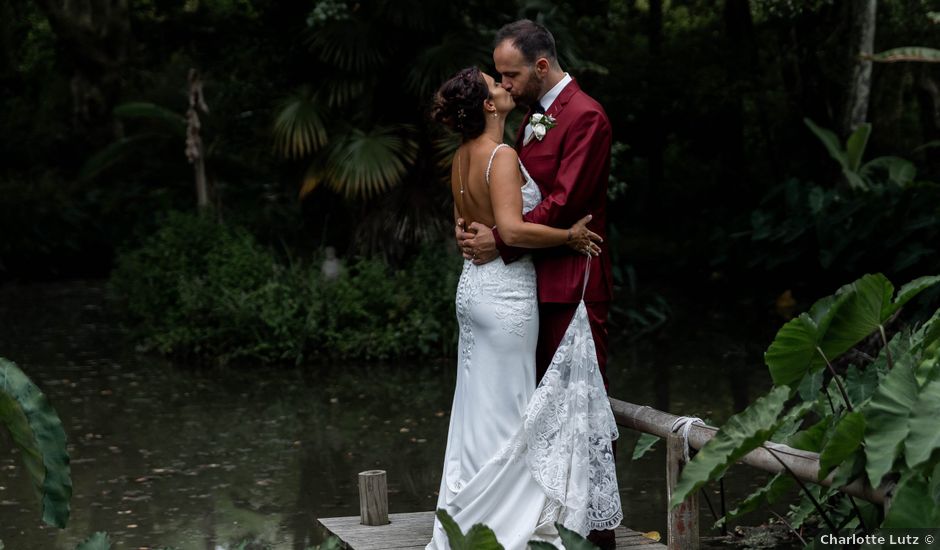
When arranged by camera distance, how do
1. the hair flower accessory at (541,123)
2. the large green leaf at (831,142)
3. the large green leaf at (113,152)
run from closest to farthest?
1. the hair flower accessory at (541,123)
2. the large green leaf at (831,142)
3. the large green leaf at (113,152)

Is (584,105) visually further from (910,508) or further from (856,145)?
(856,145)

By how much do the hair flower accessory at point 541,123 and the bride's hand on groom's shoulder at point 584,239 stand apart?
35 centimetres

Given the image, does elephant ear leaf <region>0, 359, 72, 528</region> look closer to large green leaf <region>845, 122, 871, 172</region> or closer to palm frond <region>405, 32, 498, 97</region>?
palm frond <region>405, 32, 498, 97</region>

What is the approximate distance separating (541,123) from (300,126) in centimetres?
810

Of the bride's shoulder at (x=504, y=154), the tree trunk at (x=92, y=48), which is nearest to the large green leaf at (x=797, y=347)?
the bride's shoulder at (x=504, y=154)

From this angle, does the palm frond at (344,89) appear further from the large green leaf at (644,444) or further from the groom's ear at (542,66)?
the groom's ear at (542,66)

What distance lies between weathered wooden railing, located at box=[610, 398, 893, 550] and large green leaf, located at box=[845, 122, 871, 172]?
30.3 ft

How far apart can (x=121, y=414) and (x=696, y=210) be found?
12.0 m

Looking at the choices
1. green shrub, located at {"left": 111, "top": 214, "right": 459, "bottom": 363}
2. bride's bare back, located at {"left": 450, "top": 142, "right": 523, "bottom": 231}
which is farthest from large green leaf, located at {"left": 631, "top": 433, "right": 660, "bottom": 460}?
green shrub, located at {"left": 111, "top": 214, "right": 459, "bottom": 363}

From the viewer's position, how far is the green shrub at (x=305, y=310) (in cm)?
1227

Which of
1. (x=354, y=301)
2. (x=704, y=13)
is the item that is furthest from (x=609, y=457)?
(x=704, y=13)

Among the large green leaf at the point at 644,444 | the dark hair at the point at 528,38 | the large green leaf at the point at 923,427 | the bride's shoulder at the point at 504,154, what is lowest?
the large green leaf at the point at 644,444

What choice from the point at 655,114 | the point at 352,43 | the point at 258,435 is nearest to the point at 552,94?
the point at 258,435

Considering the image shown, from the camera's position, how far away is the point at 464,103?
4715mm
